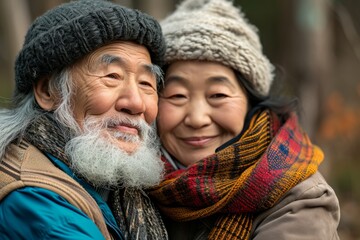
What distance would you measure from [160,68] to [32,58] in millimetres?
759

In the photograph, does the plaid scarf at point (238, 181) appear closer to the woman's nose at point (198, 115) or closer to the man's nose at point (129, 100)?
the woman's nose at point (198, 115)

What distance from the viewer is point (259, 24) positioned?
14820mm

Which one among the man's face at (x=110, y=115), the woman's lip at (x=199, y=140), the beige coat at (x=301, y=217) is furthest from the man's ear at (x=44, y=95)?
the beige coat at (x=301, y=217)

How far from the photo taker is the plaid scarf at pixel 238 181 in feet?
10.0

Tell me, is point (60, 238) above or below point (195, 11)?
below

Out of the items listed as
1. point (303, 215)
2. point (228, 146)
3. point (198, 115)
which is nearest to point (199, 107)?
point (198, 115)

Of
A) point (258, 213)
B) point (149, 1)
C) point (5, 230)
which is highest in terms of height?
point (5, 230)

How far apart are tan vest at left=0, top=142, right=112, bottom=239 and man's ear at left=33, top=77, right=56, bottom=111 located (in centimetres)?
37

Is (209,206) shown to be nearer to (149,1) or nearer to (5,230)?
(5,230)

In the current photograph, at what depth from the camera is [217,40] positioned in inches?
135

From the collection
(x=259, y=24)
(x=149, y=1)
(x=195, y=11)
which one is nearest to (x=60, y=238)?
(x=195, y=11)

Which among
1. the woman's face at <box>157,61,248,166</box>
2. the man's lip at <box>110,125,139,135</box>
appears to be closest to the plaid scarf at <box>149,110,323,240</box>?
the woman's face at <box>157,61,248,166</box>

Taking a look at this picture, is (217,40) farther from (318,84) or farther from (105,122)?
(318,84)

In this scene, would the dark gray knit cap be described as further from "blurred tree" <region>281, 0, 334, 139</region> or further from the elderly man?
"blurred tree" <region>281, 0, 334, 139</region>
